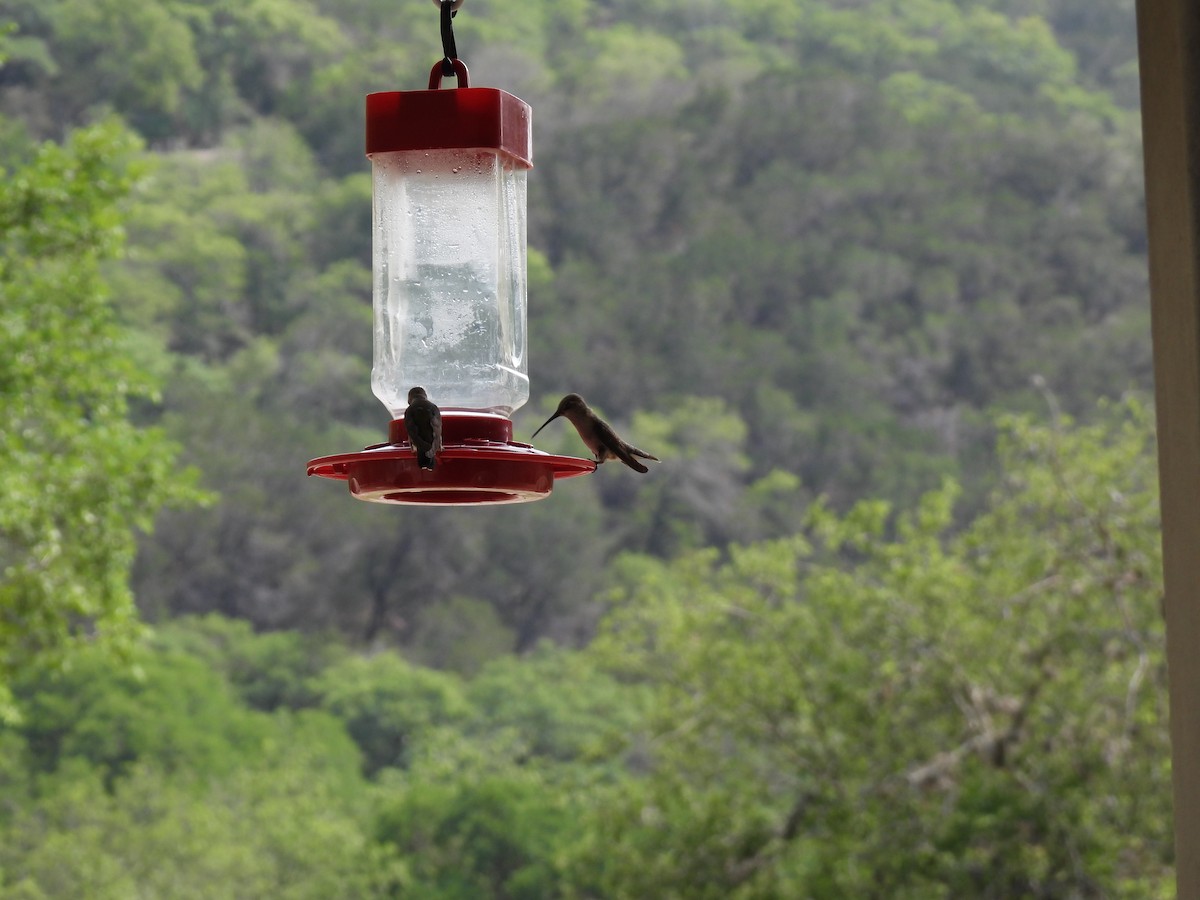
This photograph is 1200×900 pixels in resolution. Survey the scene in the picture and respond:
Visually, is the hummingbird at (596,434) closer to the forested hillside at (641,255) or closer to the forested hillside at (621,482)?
the forested hillside at (621,482)

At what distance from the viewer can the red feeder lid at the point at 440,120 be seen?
1316 millimetres

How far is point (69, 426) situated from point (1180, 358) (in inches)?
187

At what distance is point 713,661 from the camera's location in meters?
7.32

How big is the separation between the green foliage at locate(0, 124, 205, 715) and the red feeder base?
12.0 feet

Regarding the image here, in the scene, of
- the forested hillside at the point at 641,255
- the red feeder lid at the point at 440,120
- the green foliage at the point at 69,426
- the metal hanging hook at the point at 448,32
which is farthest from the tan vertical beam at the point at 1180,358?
the forested hillside at the point at 641,255

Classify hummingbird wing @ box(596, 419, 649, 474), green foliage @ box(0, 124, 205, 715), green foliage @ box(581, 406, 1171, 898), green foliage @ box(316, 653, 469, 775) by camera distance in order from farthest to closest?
green foliage @ box(316, 653, 469, 775), green foliage @ box(581, 406, 1171, 898), green foliage @ box(0, 124, 205, 715), hummingbird wing @ box(596, 419, 649, 474)

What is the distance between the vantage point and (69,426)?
503 centimetres

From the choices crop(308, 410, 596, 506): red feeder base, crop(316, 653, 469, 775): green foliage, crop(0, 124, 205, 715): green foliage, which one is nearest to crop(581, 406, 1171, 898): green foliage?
crop(0, 124, 205, 715): green foliage

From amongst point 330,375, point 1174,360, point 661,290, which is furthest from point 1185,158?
point 661,290

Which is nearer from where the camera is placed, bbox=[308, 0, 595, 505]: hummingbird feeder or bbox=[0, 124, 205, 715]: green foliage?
bbox=[308, 0, 595, 505]: hummingbird feeder

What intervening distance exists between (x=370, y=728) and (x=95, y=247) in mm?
9703

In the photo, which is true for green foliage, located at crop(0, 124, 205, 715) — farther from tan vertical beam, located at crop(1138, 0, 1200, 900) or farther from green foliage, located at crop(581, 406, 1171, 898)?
tan vertical beam, located at crop(1138, 0, 1200, 900)

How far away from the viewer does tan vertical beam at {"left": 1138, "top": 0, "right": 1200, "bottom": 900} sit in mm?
729

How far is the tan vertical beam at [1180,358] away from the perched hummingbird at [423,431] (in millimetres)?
619
